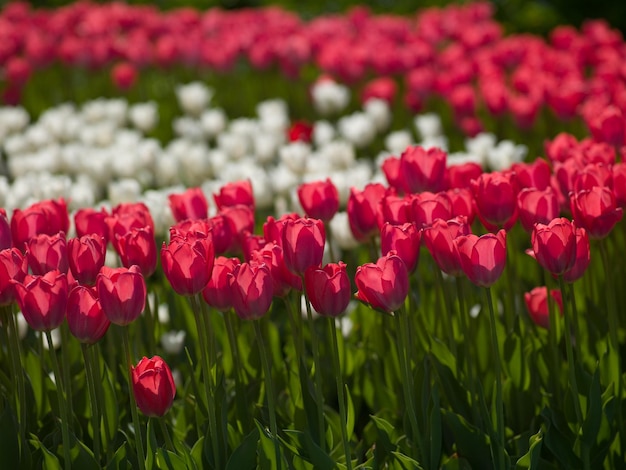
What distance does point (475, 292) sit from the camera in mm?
3715

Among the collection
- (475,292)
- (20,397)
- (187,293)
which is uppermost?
(187,293)

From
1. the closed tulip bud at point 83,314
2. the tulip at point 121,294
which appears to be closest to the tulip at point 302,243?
the tulip at point 121,294

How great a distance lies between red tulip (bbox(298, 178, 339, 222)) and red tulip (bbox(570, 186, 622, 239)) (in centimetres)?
77

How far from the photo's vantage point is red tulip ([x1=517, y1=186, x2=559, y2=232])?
2.74 metres

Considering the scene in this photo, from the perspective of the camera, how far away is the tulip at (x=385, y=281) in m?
2.33

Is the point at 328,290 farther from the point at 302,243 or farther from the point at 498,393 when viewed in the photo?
the point at 498,393

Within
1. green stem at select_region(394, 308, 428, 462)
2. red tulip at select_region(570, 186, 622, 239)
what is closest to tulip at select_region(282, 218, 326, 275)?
green stem at select_region(394, 308, 428, 462)

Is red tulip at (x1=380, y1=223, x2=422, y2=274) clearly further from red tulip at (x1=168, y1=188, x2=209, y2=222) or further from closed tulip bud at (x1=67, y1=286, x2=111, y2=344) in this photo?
red tulip at (x1=168, y1=188, x2=209, y2=222)

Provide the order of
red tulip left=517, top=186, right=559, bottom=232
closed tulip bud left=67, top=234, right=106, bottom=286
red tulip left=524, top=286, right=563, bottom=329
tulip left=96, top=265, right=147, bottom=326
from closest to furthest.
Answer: tulip left=96, top=265, right=147, bottom=326 < closed tulip bud left=67, top=234, right=106, bottom=286 < red tulip left=517, top=186, right=559, bottom=232 < red tulip left=524, top=286, right=563, bottom=329

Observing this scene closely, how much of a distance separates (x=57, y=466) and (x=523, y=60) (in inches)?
202

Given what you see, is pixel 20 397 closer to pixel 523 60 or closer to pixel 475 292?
pixel 475 292

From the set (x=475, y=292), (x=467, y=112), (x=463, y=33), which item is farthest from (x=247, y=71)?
(x=475, y=292)

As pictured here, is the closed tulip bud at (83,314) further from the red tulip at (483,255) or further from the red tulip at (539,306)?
the red tulip at (539,306)

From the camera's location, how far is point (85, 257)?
260 centimetres
